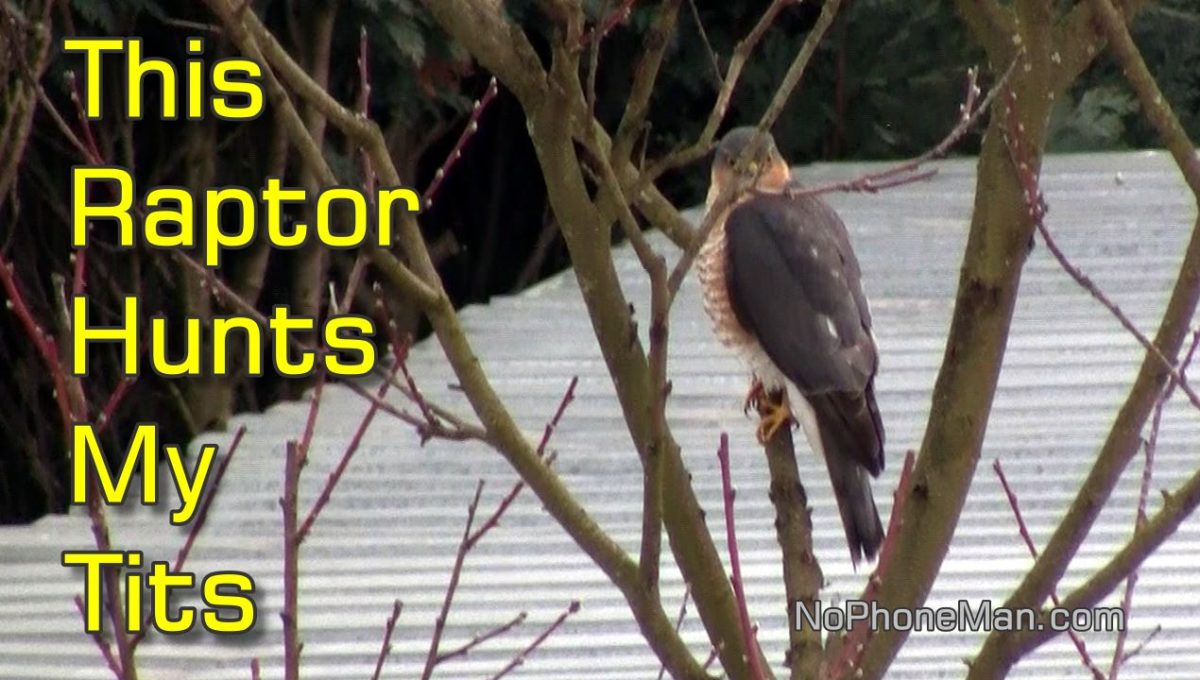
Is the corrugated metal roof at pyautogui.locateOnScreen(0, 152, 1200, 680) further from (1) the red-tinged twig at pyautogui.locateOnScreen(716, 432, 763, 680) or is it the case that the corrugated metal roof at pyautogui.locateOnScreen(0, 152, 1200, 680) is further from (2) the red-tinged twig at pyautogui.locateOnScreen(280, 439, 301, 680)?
(2) the red-tinged twig at pyautogui.locateOnScreen(280, 439, 301, 680)

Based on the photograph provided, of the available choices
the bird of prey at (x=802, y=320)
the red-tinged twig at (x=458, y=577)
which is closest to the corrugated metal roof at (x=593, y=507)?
the bird of prey at (x=802, y=320)

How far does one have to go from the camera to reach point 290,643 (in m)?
1.63

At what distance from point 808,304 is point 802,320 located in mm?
43

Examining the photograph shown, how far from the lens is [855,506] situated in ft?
10.4

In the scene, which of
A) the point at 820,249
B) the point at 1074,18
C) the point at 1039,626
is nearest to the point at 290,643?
the point at 1039,626

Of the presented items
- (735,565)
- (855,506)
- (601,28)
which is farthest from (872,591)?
(855,506)

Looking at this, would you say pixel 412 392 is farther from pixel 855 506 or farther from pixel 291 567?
pixel 855 506

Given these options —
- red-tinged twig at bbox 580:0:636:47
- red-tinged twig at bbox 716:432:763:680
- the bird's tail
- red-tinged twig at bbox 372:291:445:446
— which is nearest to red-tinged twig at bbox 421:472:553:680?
red-tinged twig at bbox 372:291:445:446

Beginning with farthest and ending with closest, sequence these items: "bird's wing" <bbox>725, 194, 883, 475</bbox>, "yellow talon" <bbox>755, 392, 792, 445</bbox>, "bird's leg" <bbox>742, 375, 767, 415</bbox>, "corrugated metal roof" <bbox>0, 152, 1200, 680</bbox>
A: "bird's leg" <bbox>742, 375, 767, 415</bbox>
"bird's wing" <bbox>725, 194, 883, 475</bbox>
"corrugated metal roof" <bbox>0, 152, 1200, 680</bbox>
"yellow talon" <bbox>755, 392, 792, 445</bbox>

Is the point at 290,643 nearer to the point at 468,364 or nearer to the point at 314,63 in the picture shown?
the point at 468,364

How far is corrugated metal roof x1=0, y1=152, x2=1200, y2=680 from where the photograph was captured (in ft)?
11.1

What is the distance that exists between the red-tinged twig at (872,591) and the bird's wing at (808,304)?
1.63m

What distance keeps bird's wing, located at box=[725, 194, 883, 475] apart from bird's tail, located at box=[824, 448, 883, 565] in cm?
5

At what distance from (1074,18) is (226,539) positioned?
99.5 inches
